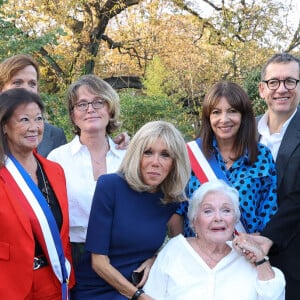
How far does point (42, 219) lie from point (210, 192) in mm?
1075

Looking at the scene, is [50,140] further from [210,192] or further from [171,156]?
[210,192]

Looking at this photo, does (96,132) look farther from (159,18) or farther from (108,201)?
(159,18)

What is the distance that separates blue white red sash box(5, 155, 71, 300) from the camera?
2727 mm

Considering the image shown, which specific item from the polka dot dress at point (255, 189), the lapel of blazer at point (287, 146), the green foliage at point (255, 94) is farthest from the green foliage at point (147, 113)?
the polka dot dress at point (255, 189)

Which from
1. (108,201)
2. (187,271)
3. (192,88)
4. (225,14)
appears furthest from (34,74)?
(225,14)

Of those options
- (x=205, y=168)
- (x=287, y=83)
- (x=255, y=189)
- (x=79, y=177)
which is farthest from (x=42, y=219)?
(x=287, y=83)

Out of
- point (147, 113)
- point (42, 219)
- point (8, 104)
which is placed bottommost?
point (42, 219)

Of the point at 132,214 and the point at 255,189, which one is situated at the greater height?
the point at 255,189

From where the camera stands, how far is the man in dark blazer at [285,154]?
3.10m

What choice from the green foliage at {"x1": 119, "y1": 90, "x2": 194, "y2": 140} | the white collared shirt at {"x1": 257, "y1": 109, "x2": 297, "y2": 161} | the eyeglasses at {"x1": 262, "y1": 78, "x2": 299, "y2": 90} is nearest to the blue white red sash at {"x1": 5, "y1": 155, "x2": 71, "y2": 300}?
the white collared shirt at {"x1": 257, "y1": 109, "x2": 297, "y2": 161}

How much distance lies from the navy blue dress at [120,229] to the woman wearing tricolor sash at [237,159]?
0.36 metres

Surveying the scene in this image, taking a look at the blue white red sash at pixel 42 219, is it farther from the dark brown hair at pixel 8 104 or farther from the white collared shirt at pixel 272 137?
the white collared shirt at pixel 272 137

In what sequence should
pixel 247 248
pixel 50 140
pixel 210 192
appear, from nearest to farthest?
pixel 247 248 < pixel 210 192 < pixel 50 140

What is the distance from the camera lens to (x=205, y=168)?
3322mm
